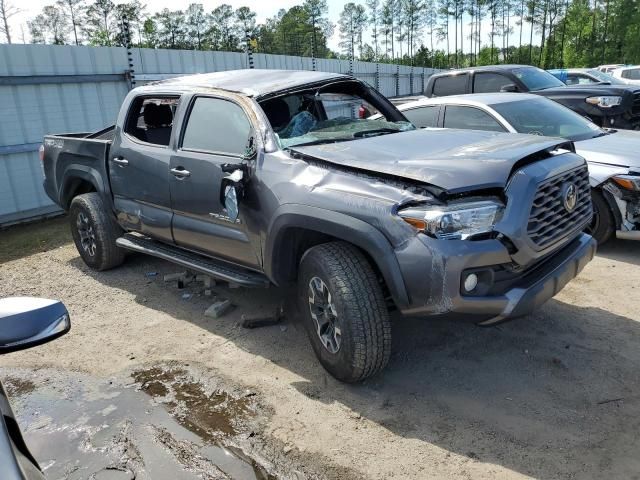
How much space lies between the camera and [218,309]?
4.64 m

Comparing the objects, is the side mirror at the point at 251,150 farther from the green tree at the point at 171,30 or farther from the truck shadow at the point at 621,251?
the green tree at the point at 171,30

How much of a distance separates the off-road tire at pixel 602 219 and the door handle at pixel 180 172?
3.79m

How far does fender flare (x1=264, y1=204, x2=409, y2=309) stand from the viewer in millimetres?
3006

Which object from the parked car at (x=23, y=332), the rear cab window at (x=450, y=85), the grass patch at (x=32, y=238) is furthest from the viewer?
the rear cab window at (x=450, y=85)

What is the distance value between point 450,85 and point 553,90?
161cm

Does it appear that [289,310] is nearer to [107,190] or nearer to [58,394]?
[58,394]

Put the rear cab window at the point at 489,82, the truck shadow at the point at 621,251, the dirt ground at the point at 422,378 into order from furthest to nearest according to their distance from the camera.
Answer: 1. the rear cab window at the point at 489,82
2. the truck shadow at the point at 621,251
3. the dirt ground at the point at 422,378

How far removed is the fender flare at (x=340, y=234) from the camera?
301cm

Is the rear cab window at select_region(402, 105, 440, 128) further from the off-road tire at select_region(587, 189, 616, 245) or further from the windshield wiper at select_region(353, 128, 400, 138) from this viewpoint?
the windshield wiper at select_region(353, 128, 400, 138)

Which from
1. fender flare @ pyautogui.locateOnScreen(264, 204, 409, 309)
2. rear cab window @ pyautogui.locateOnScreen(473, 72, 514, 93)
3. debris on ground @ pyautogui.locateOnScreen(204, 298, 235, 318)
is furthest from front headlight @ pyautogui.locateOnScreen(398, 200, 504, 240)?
rear cab window @ pyautogui.locateOnScreen(473, 72, 514, 93)

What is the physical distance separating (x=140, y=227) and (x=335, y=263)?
2516 millimetres

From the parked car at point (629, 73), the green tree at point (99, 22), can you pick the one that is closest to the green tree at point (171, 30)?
the green tree at point (99, 22)

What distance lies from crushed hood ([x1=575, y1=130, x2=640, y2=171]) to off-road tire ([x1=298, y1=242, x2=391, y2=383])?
3.34 metres

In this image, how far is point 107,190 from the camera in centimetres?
536
